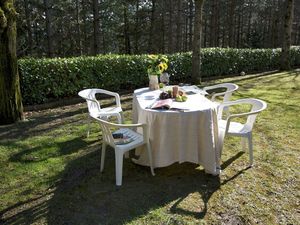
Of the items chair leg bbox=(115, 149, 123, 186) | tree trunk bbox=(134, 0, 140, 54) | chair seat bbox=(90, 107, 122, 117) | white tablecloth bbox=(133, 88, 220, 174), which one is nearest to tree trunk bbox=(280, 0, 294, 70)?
tree trunk bbox=(134, 0, 140, 54)

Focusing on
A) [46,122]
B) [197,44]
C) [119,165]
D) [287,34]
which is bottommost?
[46,122]

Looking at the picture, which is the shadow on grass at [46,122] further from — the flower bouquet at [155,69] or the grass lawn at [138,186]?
the flower bouquet at [155,69]

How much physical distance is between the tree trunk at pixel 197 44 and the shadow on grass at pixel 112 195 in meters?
5.66

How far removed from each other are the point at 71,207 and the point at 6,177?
114 cm

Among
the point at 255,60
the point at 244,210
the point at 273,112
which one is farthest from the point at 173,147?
the point at 255,60

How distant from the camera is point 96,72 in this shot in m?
8.16

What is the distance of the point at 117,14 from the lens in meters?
18.3

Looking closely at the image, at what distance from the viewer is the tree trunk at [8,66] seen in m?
5.41

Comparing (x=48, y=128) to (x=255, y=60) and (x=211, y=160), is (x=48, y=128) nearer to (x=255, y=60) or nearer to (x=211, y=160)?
(x=211, y=160)

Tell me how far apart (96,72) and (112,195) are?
541 centimetres

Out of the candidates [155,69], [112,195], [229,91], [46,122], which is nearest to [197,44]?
[229,91]

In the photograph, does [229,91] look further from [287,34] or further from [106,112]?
[287,34]

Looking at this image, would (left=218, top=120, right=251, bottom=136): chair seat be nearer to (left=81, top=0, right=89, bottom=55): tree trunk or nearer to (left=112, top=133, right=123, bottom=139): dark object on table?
(left=112, top=133, right=123, bottom=139): dark object on table

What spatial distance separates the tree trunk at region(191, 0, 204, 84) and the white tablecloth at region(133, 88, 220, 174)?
5.72 m
